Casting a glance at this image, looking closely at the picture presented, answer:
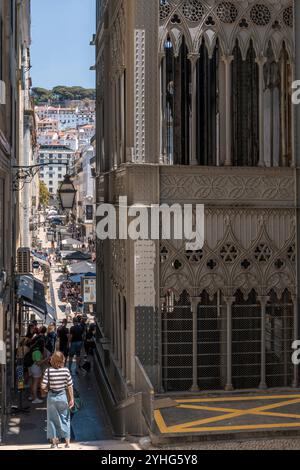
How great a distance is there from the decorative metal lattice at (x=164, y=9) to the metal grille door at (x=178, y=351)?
5.41 meters

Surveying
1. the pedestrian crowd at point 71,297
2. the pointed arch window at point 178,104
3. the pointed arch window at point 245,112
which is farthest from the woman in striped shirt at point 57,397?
the pedestrian crowd at point 71,297

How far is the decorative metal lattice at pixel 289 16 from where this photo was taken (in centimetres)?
1370

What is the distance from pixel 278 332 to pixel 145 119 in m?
4.89

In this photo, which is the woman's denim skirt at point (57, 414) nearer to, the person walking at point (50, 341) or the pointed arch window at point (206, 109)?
the pointed arch window at point (206, 109)

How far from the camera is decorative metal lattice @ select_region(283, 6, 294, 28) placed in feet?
45.0

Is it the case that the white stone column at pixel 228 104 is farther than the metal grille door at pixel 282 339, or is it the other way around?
the metal grille door at pixel 282 339

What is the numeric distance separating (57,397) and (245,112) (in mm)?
7439

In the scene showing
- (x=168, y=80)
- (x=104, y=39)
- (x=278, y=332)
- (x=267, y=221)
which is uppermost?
(x=104, y=39)

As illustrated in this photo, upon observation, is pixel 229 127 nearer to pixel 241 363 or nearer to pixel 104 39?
pixel 241 363

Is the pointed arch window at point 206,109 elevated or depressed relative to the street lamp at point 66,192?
elevated

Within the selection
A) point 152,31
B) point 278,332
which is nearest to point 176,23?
point 152,31

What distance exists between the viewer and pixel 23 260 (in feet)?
76.6

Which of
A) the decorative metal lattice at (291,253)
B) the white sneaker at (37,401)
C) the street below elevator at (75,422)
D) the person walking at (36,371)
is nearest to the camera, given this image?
the street below elevator at (75,422)

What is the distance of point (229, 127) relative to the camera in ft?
44.8
